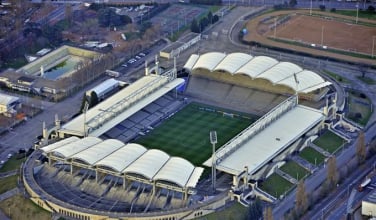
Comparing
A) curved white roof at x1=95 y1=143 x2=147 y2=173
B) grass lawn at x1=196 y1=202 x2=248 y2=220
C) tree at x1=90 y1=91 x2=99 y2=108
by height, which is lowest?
grass lawn at x1=196 y1=202 x2=248 y2=220

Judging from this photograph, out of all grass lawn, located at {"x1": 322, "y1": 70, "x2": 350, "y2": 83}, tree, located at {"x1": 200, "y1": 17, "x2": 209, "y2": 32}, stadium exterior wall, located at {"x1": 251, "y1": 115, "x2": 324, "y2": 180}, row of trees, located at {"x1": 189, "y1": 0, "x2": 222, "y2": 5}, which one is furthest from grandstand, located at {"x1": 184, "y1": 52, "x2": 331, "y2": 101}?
row of trees, located at {"x1": 189, "y1": 0, "x2": 222, "y2": 5}

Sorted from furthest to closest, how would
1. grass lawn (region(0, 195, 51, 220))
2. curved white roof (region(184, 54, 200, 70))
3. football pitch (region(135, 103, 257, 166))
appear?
curved white roof (region(184, 54, 200, 70)), football pitch (region(135, 103, 257, 166)), grass lawn (region(0, 195, 51, 220))

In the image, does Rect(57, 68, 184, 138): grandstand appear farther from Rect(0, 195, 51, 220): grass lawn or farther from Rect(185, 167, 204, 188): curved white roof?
Rect(185, 167, 204, 188): curved white roof

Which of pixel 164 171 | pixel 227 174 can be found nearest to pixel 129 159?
pixel 164 171

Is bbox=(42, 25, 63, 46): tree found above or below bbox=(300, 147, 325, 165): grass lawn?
above

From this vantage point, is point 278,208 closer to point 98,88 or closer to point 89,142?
point 89,142

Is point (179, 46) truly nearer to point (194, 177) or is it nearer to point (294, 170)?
point (294, 170)

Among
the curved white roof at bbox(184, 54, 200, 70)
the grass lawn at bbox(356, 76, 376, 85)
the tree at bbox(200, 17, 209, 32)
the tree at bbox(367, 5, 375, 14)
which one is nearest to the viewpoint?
the curved white roof at bbox(184, 54, 200, 70)
